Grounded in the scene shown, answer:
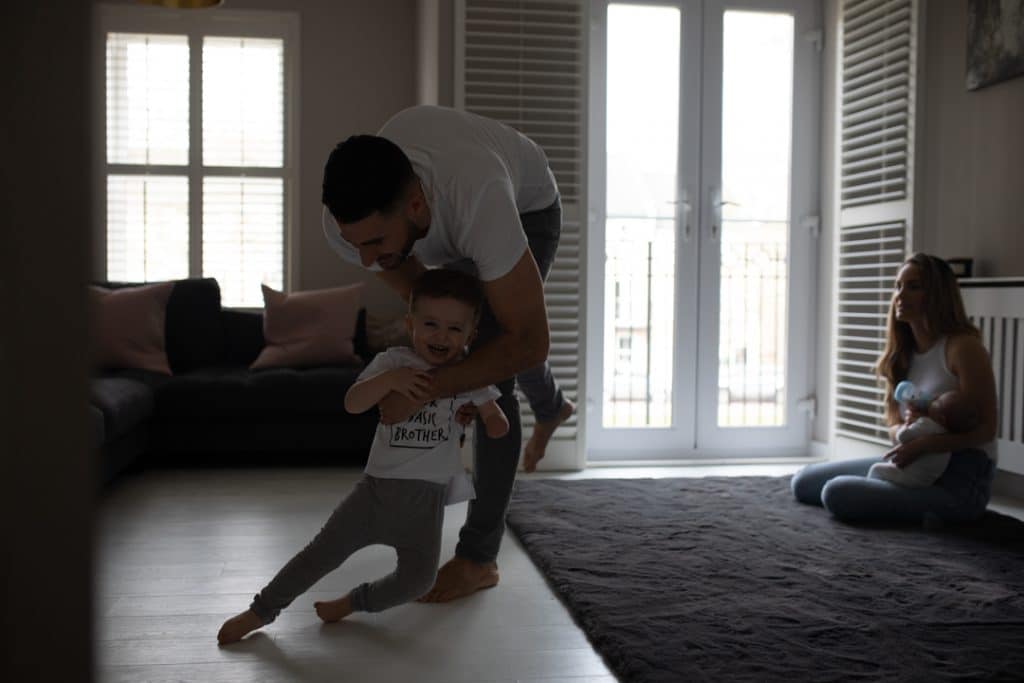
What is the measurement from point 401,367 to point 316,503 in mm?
1489

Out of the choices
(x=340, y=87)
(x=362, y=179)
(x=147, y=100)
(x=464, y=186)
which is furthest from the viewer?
(x=340, y=87)

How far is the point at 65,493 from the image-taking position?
377 mm

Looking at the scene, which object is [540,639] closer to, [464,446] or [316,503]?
[316,503]

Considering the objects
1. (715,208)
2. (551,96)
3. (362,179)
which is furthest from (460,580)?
(715,208)

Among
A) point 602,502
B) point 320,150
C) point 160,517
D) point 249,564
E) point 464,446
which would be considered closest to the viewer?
point 249,564

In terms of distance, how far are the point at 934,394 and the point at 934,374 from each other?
7 centimetres

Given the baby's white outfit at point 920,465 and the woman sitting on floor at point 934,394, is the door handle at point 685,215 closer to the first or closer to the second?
the woman sitting on floor at point 934,394

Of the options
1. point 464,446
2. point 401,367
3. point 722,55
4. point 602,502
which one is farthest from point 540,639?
point 722,55

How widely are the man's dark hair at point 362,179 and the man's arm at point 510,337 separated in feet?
0.84

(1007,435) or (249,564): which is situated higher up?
(1007,435)

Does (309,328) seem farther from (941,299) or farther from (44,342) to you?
(44,342)

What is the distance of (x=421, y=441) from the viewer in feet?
6.48

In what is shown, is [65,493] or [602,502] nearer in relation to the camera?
[65,493]

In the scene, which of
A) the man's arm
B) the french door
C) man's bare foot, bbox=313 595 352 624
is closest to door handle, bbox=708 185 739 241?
the french door
